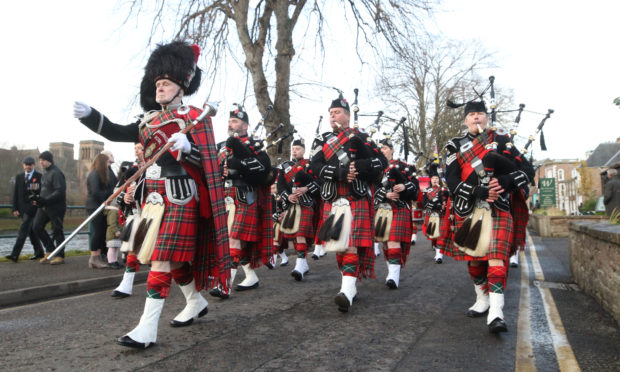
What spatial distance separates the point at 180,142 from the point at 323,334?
1793 millimetres

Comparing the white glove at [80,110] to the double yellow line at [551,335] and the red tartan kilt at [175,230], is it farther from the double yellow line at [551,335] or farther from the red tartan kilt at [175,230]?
the double yellow line at [551,335]

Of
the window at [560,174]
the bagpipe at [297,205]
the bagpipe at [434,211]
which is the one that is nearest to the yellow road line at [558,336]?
the bagpipe at [297,205]

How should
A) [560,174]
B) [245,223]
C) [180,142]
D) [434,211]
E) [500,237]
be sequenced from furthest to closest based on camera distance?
[560,174]
[434,211]
[245,223]
[500,237]
[180,142]

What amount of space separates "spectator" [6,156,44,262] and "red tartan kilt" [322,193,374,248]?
588 centimetres

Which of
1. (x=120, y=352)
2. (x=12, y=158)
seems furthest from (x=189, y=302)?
(x=12, y=158)

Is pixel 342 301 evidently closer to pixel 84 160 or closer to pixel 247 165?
pixel 247 165

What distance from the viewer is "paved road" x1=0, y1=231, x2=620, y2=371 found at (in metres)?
3.05

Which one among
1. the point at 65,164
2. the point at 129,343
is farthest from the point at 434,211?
the point at 65,164

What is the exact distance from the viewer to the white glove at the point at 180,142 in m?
3.36

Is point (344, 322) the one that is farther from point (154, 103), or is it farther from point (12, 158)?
point (12, 158)

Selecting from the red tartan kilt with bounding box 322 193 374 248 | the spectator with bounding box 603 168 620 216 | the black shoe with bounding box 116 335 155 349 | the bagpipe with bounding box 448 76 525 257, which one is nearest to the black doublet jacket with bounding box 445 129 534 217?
the bagpipe with bounding box 448 76 525 257

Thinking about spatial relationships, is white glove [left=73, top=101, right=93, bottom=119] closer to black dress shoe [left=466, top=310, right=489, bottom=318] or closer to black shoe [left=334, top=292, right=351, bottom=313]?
black shoe [left=334, top=292, right=351, bottom=313]

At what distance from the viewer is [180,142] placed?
3.39m

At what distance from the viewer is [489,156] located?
4094 mm
